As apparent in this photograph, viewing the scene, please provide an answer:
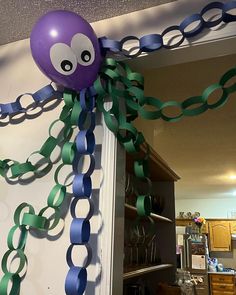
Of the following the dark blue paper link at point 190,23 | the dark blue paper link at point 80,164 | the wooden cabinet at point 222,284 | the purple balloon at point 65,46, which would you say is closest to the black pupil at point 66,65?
the purple balloon at point 65,46

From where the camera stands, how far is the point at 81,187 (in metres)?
1.04

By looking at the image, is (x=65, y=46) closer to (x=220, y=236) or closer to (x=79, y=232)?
(x=79, y=232)

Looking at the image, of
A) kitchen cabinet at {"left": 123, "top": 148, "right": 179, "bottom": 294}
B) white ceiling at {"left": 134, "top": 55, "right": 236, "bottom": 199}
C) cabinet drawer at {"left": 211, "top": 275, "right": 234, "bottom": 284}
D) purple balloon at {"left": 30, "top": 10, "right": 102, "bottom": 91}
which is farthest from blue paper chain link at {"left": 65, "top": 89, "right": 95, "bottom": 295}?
cabinet drawer at {"left": 211, "top": 275, "right": 234, "bottom": 284}

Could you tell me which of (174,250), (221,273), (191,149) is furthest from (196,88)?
(221,273)

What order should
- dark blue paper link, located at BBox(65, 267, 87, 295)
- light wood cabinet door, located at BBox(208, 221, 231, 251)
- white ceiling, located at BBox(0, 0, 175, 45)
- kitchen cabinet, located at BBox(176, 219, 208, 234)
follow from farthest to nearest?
kitchen cabinet, located at BBox(176, 219, 208, 234)
light wood cabinet door, located at BBox(208, 221, 231, 251)
white ceiling, located at BBox(0, 0, 175, 45)
dark blue paper link, located at BBox(65, 267, 87, 295)

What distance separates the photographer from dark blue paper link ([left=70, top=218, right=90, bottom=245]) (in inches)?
39.1

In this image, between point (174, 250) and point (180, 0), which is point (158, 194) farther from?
point (180, 0)

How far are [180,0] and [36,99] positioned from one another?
2.55 feet

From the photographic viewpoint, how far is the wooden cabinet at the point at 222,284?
5.81m

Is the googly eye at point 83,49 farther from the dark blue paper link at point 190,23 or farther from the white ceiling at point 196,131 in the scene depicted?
the white ceiling at point 196,131

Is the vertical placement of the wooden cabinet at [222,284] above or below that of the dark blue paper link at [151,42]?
below

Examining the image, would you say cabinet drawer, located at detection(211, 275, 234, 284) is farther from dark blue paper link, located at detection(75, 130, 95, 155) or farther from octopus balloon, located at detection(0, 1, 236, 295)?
dark blue paper link, located at detection(75, 130, 95, 155)

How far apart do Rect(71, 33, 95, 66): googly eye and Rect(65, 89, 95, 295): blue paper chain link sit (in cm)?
13

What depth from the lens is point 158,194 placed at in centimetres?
244
